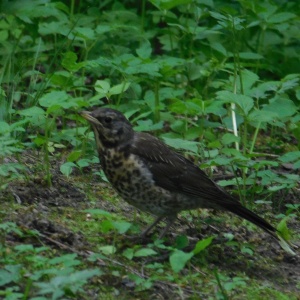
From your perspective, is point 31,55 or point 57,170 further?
Answer: point 31,55

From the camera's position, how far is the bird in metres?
6.29

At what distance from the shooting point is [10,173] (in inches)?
266

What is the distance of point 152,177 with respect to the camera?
6.35 metres

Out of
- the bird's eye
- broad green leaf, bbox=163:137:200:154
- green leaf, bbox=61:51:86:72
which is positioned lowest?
broad green leaf, bbox=163:137:200:154

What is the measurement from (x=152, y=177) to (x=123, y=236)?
0.43m

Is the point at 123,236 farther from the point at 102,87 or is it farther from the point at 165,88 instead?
the point at 165,88

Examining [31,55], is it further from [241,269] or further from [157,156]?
[241,269]

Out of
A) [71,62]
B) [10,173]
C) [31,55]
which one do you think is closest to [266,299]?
[10,173]

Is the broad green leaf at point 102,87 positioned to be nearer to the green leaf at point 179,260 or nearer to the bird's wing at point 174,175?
the bird's wing at point 174,175

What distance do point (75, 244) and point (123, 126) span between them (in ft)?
3.34

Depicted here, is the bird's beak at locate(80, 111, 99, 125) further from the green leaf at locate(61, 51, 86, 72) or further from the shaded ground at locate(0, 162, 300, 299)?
the green leaf at locate(61, 51, 86, 72)

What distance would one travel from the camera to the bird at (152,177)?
6289mm

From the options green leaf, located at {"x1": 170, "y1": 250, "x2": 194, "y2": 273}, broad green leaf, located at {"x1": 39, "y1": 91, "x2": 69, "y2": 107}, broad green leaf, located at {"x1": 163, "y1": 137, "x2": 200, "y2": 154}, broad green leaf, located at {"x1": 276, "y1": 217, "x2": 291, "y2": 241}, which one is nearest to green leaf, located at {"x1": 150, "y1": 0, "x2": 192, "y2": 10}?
broad green leaf, located at {"x1": 163, "y1": 137, "x2": 200, "y2": 154}

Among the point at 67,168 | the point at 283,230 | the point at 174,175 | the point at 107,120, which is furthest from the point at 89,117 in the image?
the point at 283,230
